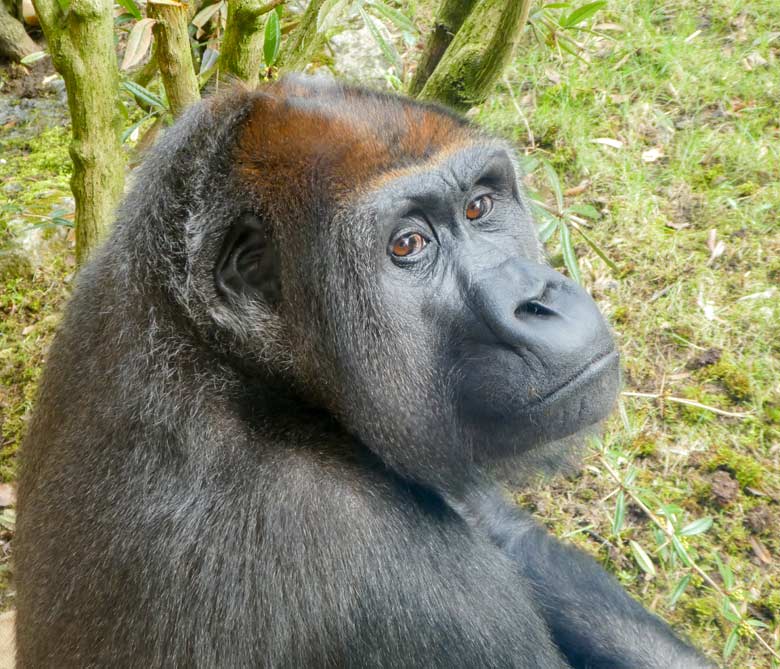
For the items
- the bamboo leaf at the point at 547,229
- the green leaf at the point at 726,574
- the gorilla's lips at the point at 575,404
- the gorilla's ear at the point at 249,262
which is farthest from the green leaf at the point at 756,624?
the gorilla's ear at the point at 249,262

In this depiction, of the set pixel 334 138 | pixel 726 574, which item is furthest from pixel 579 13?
pixel 726 574

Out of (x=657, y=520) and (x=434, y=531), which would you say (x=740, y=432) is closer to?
(x=657, y=520)

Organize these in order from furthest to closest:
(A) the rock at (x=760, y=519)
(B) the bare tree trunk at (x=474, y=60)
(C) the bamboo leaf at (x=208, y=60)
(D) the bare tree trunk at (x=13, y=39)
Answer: (D) the bare tree trunk at (x=13, y=39) → (C) the bamboo leaf at (x=208, y=60) → (A) the rock at (x=760, y=519) → (B) the bare tree trunk at (x=474, y=60)

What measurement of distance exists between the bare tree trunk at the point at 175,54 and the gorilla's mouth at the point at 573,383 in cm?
286

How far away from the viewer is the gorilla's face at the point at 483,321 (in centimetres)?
318

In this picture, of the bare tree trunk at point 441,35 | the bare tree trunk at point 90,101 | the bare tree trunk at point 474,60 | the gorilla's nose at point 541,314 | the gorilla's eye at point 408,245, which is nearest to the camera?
the gorilla's nose at point 541,314

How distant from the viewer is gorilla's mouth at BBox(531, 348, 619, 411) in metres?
3.19

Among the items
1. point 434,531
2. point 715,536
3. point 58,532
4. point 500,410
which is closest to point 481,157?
point 500,410

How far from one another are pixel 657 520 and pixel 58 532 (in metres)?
2.96

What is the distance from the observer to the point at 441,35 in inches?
220

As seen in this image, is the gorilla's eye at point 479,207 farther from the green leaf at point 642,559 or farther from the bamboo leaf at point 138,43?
the green leaf at point 642,559

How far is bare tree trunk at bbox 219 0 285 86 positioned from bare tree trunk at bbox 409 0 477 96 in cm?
100

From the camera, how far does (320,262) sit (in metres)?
3.27

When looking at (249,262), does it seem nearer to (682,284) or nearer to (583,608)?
(583,608)
